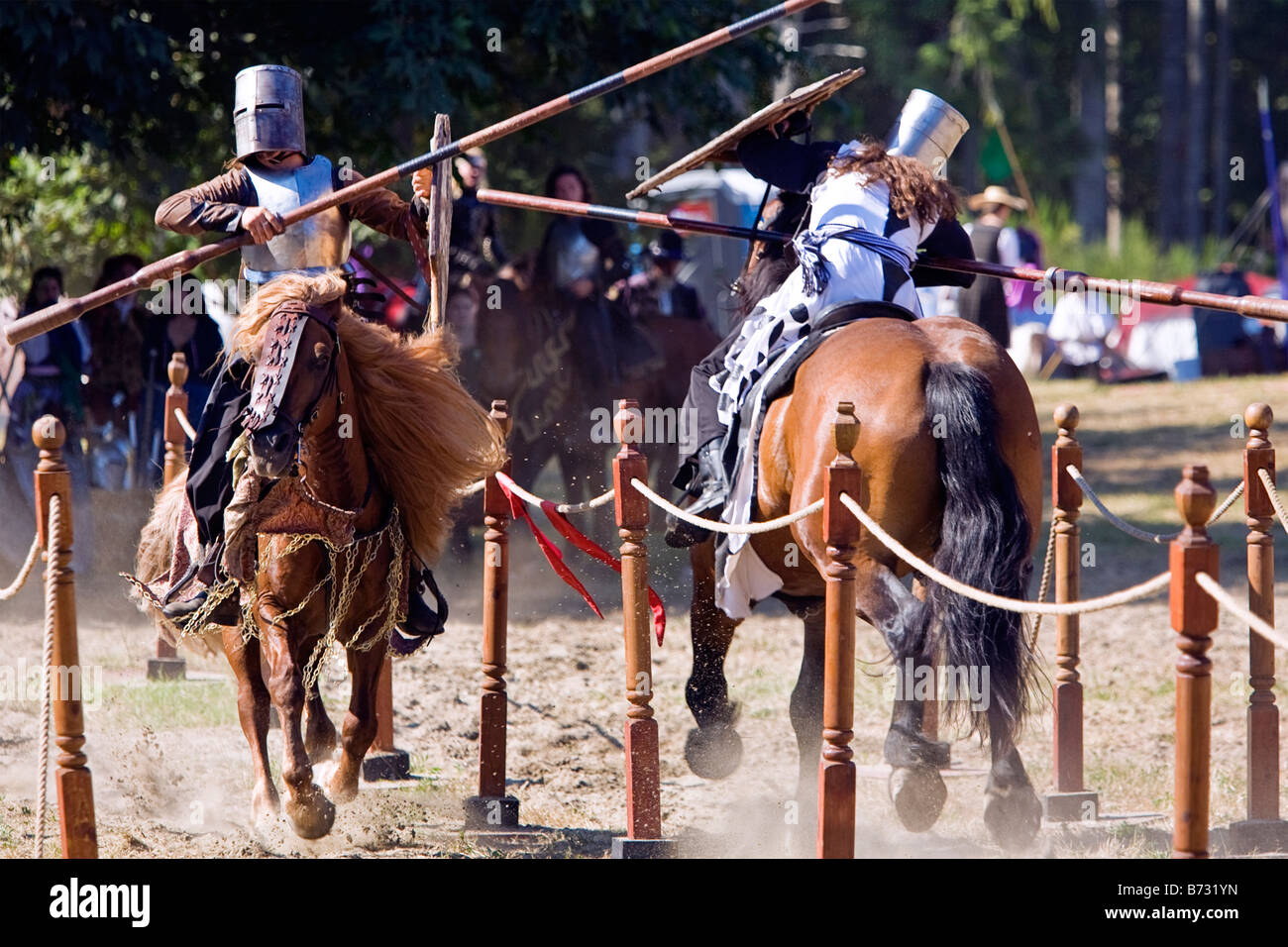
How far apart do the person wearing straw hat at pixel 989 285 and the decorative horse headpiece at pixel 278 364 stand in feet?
7.76

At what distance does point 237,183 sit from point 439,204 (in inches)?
27.8

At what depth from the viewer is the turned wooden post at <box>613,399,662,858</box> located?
203 inches

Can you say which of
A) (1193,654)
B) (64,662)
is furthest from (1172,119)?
(64,662)

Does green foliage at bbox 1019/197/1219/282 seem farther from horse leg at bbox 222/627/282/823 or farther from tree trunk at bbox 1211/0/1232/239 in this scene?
horse leg at bbox 222/627/282/823

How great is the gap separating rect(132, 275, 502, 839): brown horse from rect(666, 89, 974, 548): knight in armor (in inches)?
35.5

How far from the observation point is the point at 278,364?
184 inches

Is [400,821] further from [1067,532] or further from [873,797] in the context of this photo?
[1067,532]

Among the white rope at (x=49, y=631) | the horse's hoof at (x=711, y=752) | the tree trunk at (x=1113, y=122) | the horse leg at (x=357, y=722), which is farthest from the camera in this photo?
the tree trunk at (x=1113, y=122)

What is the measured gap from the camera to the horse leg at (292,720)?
4938mm

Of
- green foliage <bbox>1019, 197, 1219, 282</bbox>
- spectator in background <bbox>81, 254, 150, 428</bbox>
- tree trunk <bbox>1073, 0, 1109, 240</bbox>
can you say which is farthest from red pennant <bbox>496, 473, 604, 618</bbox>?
tree trunk <bbox>1073, 0, 1109, 240</bbox>

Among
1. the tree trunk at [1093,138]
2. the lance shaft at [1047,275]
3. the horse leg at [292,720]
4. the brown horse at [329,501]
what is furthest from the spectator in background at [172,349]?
the tree trunk at [1093,138]

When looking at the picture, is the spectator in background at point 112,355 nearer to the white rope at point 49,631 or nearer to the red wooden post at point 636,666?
the red wooden post at point 636,666

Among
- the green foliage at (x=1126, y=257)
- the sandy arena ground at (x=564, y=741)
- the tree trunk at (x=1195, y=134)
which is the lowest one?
the sandy arena ground at (x=564, y=741)

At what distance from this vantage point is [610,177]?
17234 mm
